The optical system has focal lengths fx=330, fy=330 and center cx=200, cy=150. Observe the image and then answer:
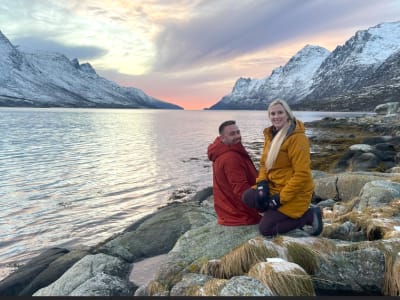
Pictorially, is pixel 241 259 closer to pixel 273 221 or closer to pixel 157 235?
pixel 273 221

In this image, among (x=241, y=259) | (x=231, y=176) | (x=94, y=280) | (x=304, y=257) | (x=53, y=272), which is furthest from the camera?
(x=53, y=272)

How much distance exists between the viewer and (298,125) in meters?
6.40

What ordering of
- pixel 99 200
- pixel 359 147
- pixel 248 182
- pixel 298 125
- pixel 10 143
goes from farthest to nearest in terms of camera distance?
pixel 10 143 → pixel 359 147 → pixel 99 200 → pixel 248 182 → pixel 298 125

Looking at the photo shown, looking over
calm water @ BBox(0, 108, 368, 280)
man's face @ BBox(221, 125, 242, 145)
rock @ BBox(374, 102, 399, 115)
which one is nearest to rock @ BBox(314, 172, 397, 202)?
calm water @ BBox(0, 108, 368, 280)

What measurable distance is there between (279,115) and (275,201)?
5.55 ft

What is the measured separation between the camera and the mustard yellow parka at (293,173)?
6.22 meters

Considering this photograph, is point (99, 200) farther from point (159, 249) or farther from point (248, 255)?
point (248, 255)

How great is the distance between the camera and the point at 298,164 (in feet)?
20.4

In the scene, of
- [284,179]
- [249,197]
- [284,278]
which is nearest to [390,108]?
[284,179]

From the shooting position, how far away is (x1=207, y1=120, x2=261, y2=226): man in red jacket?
7.04m

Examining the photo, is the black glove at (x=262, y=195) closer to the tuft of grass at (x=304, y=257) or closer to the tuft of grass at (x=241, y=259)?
the tuft of grass at (x=241, y=259)

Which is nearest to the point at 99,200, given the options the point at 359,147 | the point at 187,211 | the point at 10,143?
the point at 187,211

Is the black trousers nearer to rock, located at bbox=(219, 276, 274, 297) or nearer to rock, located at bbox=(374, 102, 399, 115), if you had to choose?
rock, located at bbox=(219, 276, 274, 297)

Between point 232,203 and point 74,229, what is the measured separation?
1068 centimetres
